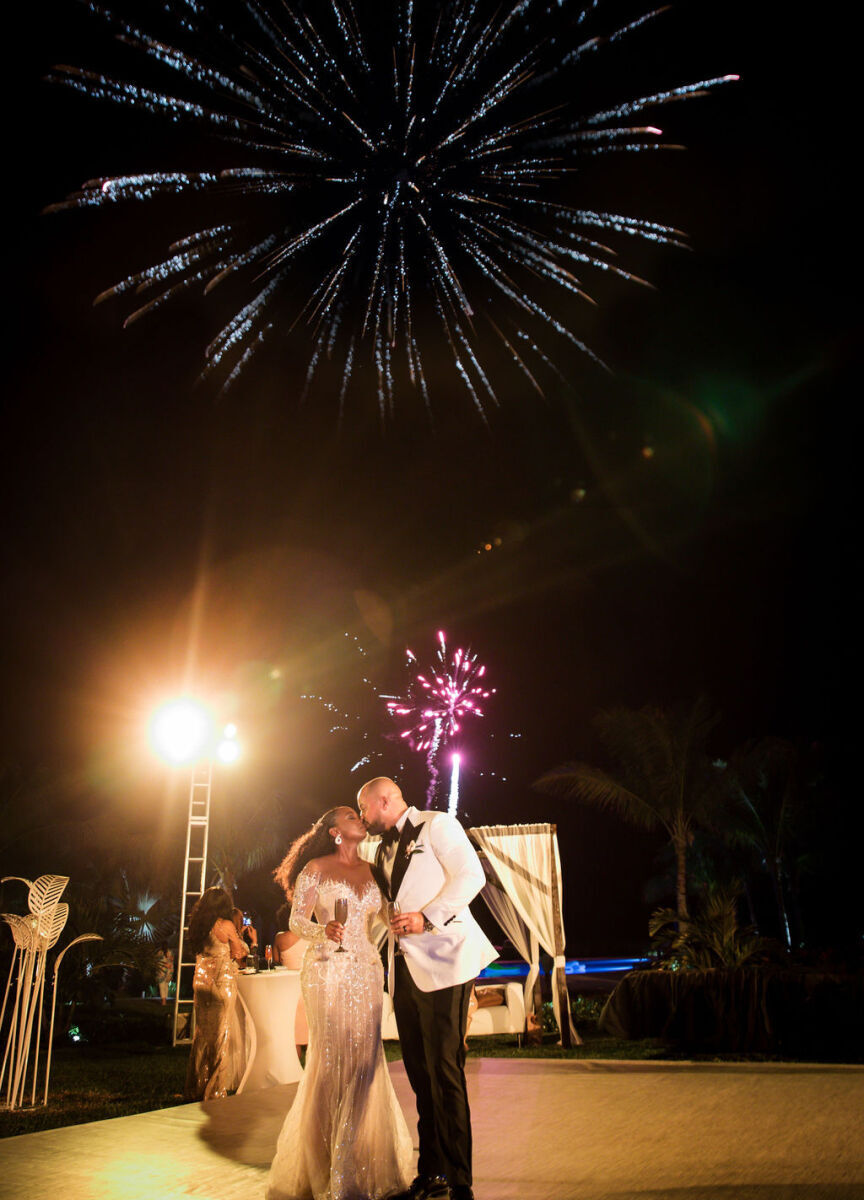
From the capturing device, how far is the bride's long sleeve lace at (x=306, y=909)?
162 inches

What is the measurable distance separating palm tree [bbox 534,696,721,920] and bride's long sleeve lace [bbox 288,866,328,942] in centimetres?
1556

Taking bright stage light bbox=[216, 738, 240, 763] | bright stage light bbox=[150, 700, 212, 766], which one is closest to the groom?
bright stage light bbox=[150, 700, 212, 766]

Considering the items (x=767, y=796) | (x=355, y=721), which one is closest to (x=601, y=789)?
(x=767, y=796)

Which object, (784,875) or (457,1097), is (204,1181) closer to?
(457,1097)

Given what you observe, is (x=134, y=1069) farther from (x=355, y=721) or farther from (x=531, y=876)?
(x=355, y=721)

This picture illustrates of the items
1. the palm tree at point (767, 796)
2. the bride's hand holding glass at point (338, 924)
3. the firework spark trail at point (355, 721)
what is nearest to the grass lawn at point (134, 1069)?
the bride's hand holding glass at point (338, 924)

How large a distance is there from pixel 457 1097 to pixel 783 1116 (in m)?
2.69

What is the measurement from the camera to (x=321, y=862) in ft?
14.1

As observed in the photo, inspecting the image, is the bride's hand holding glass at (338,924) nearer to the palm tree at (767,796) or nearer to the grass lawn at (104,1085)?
the grass lawn at (104,1085)

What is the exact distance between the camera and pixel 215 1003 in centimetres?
775

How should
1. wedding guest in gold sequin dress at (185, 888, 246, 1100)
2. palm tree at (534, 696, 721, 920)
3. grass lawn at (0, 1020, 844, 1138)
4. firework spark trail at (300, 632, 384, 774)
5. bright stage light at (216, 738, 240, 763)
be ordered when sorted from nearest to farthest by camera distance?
grass lawn at (0, 1020, 844, 1138) → wedding guest in gold sequin dress at (185, 888, 246, 1100) → bright stage light at (216, 738, 240, 763) → palm tree at (534, 696, 721, 920) → firework spark trail at (300, 632, 384, 774)

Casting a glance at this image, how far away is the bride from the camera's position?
151 inches

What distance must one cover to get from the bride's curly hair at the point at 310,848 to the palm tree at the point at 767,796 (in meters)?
18.9

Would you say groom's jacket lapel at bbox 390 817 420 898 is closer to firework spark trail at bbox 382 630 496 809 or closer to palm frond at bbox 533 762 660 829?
palm frond at bbox 533 762 660 829
